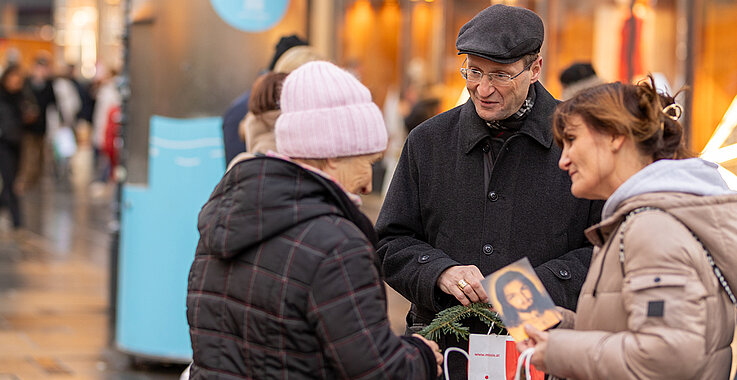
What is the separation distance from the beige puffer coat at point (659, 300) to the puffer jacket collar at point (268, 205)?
1.88 feet

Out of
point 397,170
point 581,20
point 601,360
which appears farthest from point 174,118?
point 581,20

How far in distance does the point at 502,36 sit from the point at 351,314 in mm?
1126

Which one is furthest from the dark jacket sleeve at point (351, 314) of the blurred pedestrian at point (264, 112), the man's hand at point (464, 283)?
the blurred pedestrian at point (264, 112)

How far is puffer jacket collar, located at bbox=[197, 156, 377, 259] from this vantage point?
236 cm

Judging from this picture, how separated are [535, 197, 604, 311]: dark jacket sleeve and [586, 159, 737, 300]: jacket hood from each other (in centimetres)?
58

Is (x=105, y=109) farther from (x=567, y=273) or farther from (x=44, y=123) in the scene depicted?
(x=567, y=273)

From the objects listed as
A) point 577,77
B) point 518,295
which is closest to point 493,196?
point 518,295

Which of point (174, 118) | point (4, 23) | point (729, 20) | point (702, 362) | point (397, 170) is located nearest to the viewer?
point (702, 362)

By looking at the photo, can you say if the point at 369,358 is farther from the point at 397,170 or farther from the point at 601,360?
the point at 397,170

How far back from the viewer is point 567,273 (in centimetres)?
303

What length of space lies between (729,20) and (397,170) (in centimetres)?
626

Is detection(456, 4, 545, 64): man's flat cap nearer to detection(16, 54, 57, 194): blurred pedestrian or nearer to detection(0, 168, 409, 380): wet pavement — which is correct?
detection(0, 168, 409, 380): wet pavement

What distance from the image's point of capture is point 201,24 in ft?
20.1

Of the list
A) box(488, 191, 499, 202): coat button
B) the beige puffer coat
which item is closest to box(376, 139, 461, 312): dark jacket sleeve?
box(488, 191, 499, 202): coat button
